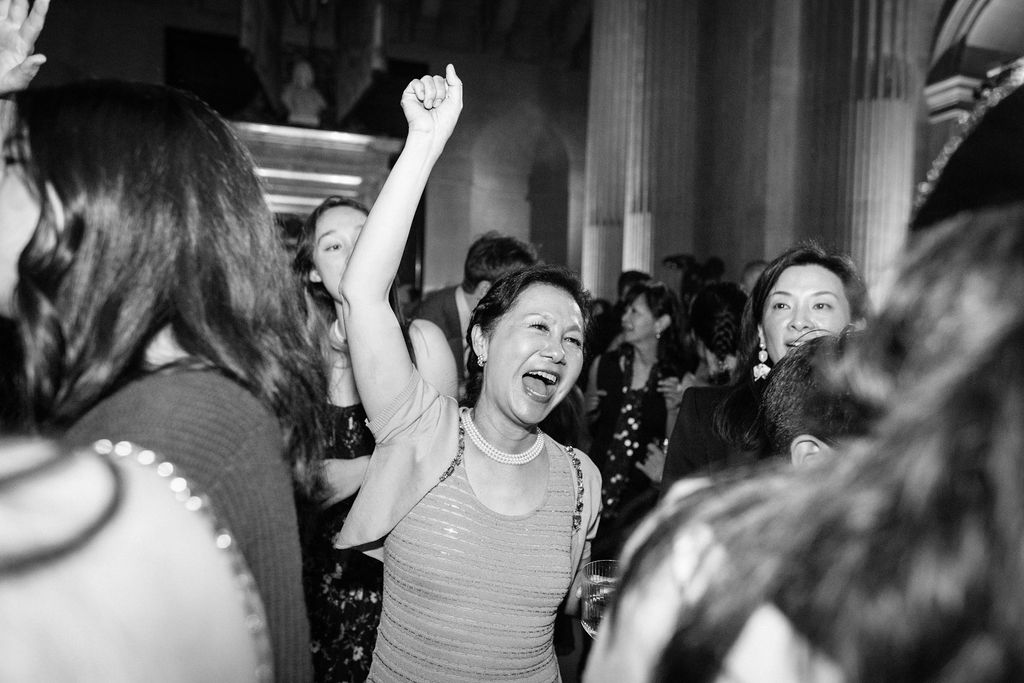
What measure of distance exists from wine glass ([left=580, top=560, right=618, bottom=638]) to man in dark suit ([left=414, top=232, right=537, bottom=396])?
1627 mm

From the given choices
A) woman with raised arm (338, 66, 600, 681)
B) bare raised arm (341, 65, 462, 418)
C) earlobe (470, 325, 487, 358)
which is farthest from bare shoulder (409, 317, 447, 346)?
bare raised arm (341, 65, 462, 418)

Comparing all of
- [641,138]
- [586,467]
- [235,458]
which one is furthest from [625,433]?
[641,138]

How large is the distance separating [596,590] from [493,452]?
413 mm

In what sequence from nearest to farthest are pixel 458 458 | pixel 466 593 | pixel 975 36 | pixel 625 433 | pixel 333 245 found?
pixel 466 593, pixel 458 458, pixel 333 245, pixel 625 433, pixel 975 36

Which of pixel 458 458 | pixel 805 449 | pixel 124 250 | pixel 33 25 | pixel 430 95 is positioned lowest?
pixel 458 458

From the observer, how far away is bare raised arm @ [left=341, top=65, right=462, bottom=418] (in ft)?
4.66

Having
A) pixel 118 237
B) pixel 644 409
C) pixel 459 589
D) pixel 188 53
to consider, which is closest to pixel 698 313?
pixel 644 409

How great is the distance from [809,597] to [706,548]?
101 millimetres

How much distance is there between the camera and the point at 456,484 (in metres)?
1.71

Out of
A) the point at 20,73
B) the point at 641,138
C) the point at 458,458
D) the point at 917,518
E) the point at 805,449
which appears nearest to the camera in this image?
the point at 917,518

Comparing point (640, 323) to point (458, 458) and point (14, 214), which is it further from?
point (14, 214)

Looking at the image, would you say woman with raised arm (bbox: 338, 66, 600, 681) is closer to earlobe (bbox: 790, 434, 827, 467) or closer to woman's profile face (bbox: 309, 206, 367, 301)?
earlobe (bbox: 790, 434, 827, 467)

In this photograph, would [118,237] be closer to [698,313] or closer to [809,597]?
[809,597]

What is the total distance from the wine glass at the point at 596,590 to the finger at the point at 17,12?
5.37 ft
